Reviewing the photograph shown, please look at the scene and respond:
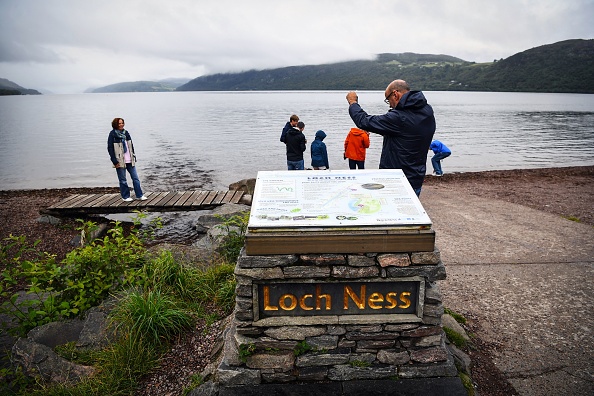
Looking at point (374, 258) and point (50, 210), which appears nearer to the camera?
point (374, 258)

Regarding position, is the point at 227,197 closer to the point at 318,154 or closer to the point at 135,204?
the point at 135,204

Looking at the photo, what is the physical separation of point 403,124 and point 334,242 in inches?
72.6

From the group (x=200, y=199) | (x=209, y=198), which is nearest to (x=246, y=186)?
(x=209, y=198)

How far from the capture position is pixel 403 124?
14.4 feet

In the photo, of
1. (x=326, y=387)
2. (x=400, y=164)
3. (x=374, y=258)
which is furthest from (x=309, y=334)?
(x=400, y=164)

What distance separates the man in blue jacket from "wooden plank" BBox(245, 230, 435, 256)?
1421 mm

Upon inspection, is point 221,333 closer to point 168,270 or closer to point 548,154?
point 168,270

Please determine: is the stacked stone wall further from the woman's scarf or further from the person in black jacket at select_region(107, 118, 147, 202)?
the woman's scarf

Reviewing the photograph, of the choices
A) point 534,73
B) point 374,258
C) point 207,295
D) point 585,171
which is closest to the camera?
point 374,258

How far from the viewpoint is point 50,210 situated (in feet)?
34.6

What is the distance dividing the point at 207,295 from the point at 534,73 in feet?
570

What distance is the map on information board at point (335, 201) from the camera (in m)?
3.28

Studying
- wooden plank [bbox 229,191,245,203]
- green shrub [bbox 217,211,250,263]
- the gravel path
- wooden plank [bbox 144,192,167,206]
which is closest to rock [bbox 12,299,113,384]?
the gravel path

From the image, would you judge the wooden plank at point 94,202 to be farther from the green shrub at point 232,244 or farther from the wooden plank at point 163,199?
the green shrub at point 232,244
